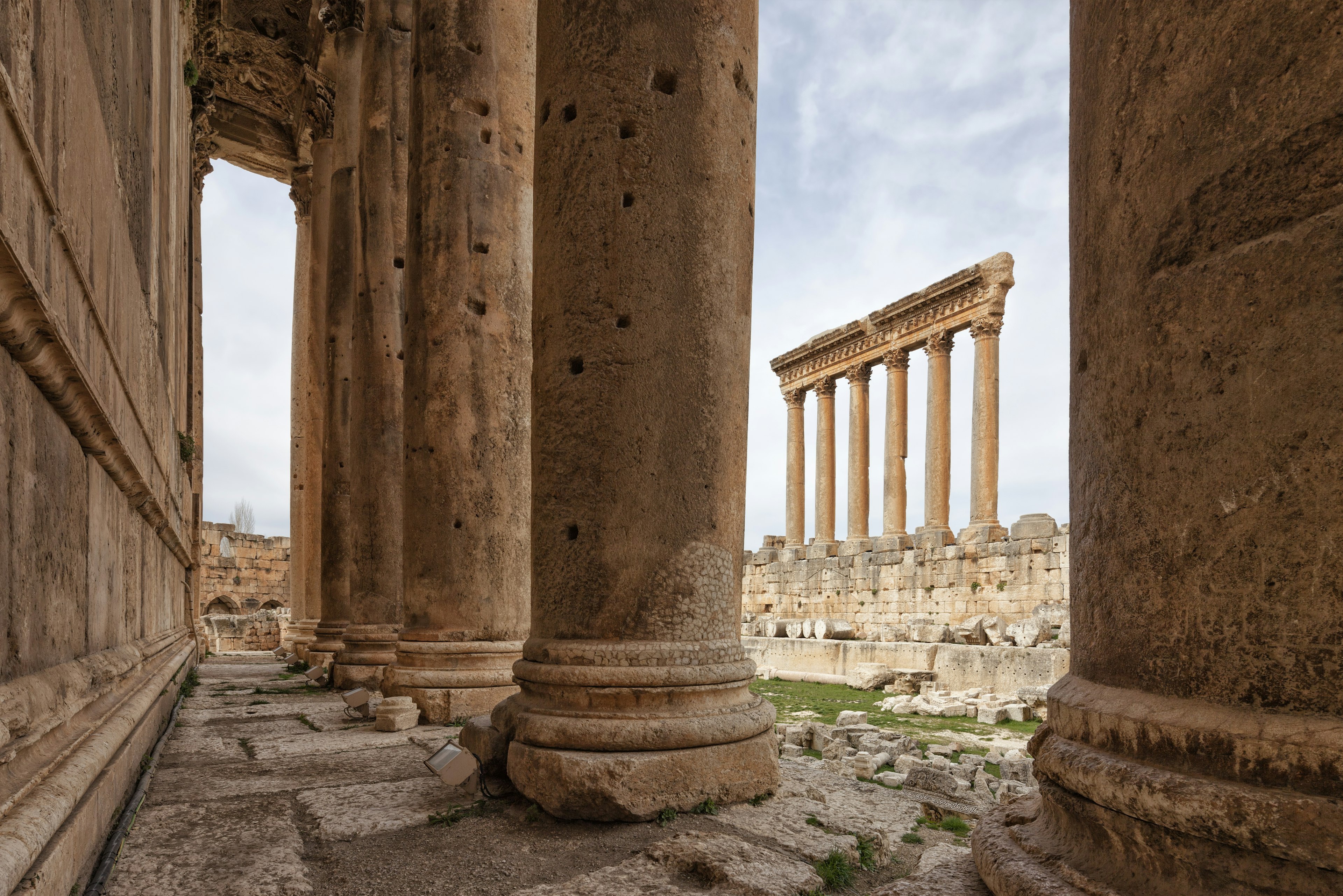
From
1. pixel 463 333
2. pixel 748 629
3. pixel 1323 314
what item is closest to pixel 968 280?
pixel 748 629

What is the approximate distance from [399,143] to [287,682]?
6155mm

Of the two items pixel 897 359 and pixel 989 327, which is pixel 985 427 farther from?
pixel 897 359

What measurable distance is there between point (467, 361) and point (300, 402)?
36.0 feet

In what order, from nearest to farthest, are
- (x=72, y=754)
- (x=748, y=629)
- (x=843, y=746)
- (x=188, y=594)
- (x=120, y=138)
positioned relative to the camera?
1. (x=72, y=754)
2. (x=120, y=138)
3. (x=843, y=746)
4. (x=188, y=594)
5. (x=748, y=629)

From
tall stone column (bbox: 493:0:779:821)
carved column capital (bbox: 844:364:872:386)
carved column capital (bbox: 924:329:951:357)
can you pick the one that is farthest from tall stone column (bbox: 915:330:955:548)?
tall stone column (bbox: 493:0:779:821)

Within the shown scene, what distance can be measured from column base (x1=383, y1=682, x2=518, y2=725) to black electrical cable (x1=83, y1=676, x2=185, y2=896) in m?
1.52

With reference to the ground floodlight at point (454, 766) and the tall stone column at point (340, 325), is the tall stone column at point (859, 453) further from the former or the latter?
the ground floodlight at point (454, 766)

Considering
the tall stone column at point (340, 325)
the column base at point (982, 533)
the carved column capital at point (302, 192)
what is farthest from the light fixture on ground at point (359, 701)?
the column base at point (982, 533)

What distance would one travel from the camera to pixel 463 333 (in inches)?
226

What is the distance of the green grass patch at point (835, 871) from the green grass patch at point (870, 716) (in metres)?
3.80

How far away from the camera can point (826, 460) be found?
27.1 m

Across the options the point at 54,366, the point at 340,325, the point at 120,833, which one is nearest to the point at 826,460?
the point at 340,325

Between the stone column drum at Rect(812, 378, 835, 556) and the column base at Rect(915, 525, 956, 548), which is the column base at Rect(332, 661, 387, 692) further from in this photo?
the stone column drum at Rect(812, 378, 835, 556)

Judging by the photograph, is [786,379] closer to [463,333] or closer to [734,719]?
[463,333]
